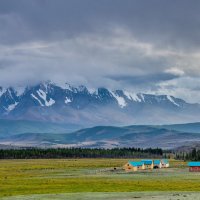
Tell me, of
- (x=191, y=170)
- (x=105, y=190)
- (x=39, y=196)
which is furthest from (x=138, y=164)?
(x=39, y=196)

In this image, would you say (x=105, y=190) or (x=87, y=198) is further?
(x=105, y=190)

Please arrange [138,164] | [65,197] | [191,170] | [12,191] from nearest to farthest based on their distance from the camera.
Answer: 1. [65,197]
2. [12,191]
3. [191,170]
4. [138,164]

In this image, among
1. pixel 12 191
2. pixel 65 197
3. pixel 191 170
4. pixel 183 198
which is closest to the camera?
pixel 183 198

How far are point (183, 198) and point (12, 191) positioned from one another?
32298mm

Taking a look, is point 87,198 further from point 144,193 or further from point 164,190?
point 164,190

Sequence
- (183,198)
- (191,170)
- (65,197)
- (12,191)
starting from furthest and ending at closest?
(191,170)
(12,191)
(65,197)
(183,198)

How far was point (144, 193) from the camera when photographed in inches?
A: 3356

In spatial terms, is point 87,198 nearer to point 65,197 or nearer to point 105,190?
point 65,197

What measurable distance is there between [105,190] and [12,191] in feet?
53.2

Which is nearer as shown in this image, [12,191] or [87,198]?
[87,198]

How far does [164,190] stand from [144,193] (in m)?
6.71

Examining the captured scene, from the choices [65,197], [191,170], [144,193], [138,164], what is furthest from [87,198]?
[138,164]

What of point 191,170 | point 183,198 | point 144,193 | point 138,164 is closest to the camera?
point 183,198

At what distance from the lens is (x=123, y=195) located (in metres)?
82.2
